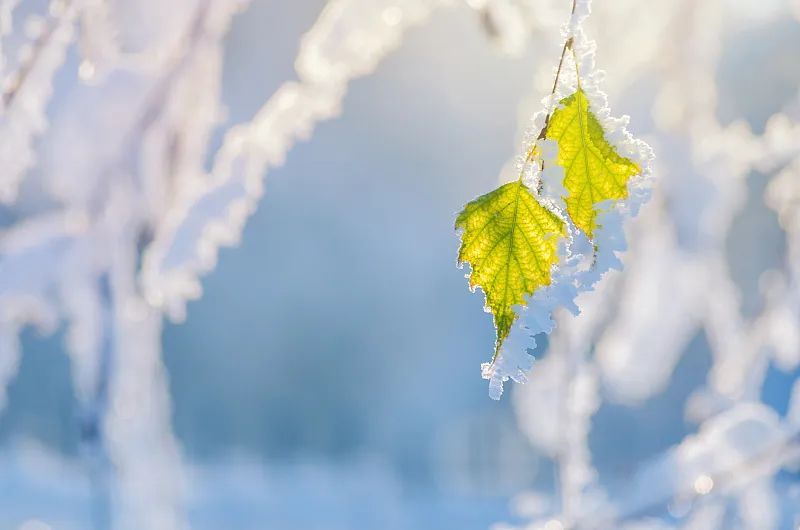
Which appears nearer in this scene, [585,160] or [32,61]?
[585,160]

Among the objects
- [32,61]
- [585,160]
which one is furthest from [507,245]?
[32,61]

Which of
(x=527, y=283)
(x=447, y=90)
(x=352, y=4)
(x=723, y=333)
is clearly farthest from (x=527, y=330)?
(x=447, y=90)

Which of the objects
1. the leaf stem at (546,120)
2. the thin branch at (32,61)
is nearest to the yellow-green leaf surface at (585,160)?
the leaf stem at (546,120)

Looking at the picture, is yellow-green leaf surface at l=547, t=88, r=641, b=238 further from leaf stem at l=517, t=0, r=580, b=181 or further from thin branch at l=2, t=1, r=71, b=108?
thin branch at l=2, t=1, r=71, b=108

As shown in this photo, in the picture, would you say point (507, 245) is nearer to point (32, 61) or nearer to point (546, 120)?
point (546, 120)

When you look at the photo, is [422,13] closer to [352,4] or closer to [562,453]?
[352,4]

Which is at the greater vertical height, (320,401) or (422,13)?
(320,401)

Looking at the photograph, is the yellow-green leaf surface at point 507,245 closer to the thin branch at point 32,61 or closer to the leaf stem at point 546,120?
the leaf stem at point 546,120
